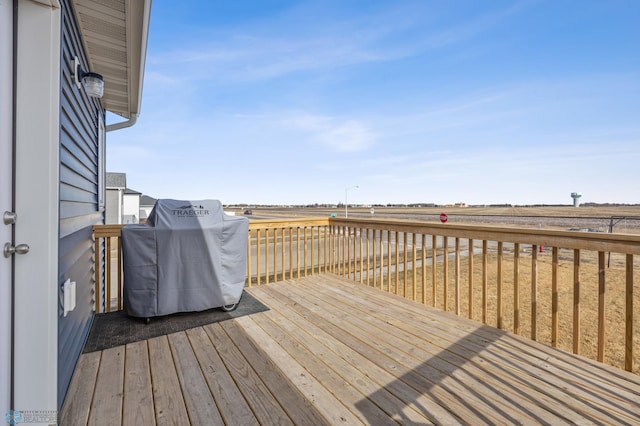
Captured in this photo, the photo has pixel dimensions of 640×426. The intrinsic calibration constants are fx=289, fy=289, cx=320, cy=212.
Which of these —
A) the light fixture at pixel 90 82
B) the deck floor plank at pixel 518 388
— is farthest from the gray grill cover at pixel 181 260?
the deck floor plank at pixel 518 388

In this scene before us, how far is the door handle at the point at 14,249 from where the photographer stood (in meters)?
1.10

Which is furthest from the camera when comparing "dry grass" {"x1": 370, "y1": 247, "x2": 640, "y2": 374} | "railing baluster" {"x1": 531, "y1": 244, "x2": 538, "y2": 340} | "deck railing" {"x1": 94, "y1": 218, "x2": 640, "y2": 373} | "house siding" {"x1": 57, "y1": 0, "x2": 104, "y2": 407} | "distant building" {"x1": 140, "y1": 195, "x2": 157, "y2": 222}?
"distant building" {"x1": 140, "y1": 195, "x2": 157, "y2": 222}

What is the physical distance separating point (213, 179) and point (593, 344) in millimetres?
21242

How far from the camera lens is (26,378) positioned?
1.19 meters

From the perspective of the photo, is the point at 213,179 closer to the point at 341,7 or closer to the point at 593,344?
the point at 341,7

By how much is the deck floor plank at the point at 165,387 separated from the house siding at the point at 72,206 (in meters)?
0.42

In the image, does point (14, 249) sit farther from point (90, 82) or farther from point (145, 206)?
point (145, 206)

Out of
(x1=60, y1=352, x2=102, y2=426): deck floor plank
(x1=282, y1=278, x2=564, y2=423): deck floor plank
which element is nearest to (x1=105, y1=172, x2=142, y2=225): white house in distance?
(x1=60, y1=352, x2=102, y2=426): deck floor plank

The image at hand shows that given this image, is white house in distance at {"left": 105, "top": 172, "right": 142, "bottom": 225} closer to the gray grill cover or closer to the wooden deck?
the gray grill cover

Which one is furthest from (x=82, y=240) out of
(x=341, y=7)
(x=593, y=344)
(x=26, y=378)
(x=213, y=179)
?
(x=213, y=179)

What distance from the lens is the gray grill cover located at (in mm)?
2367

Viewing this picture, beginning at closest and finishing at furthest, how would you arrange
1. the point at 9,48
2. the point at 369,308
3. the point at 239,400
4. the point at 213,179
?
the point at 9,48
the point at 239,400
the point at 369,308
the point at 213,179

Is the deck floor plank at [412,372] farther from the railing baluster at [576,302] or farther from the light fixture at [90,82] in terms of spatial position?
the light fixture at [90,82]

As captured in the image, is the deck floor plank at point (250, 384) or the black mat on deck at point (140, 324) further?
the black mat on deck at point (140, 324)
